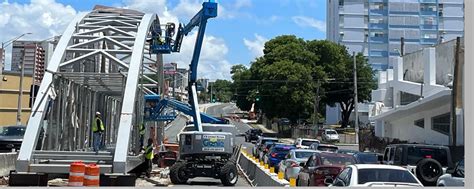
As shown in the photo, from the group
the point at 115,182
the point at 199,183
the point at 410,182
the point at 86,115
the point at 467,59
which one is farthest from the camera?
the point at 86,115

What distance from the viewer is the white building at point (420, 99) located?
4653cm

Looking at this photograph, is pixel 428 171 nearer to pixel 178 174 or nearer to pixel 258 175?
pixel 258 175

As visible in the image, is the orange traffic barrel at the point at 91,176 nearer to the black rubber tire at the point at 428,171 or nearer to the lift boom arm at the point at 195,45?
the black rubber tire at the point at 428,171

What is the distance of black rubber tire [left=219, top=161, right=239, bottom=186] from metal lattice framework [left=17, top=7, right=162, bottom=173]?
323cm

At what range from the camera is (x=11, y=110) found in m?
66.1

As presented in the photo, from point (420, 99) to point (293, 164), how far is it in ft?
84.9

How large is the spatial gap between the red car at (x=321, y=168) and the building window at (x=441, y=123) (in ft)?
93.4

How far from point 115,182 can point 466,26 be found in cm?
1091

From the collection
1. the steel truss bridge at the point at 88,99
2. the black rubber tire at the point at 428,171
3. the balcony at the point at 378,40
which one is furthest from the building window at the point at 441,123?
the balcony at the point at 378,40

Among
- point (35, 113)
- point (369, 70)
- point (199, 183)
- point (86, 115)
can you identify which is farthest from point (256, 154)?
point (369, 70)

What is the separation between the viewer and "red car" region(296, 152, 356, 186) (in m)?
18.2

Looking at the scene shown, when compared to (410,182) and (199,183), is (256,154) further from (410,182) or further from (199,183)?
(410,182)

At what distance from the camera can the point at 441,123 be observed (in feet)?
159

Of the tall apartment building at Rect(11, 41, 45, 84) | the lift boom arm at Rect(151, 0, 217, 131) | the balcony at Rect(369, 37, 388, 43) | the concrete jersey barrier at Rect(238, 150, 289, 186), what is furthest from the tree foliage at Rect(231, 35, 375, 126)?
the concrete jersey barrier at Rect(238, 150, 289, 186)
